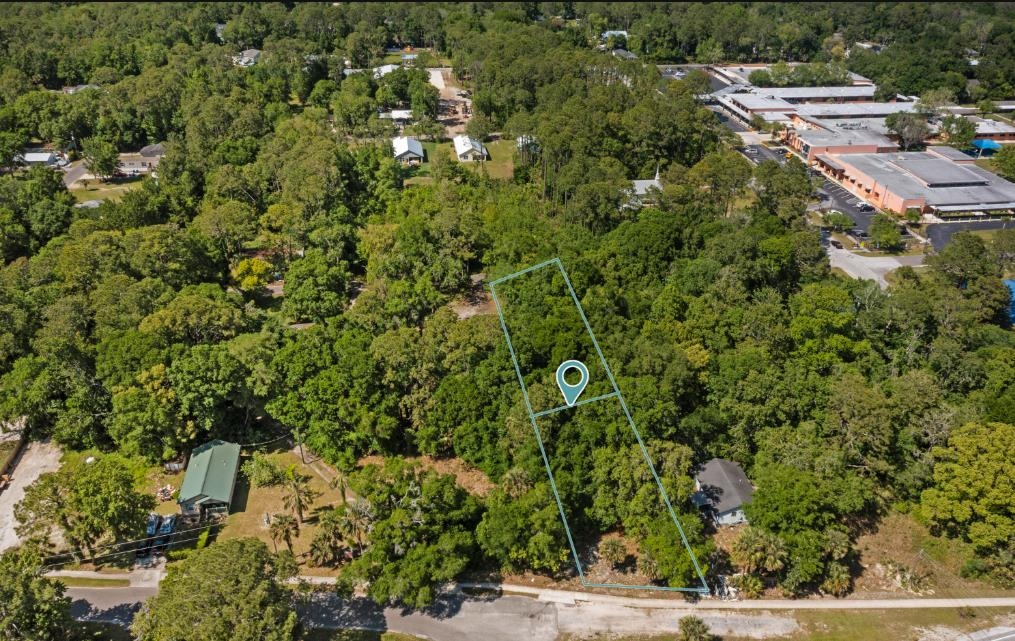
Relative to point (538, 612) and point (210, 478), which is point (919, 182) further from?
point (210, 478)

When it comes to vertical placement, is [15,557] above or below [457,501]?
above

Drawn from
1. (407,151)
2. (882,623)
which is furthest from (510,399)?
(407,151)

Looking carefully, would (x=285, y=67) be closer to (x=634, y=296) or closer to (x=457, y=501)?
(x=634, y=296)

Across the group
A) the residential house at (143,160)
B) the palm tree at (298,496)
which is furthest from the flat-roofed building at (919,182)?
the residential house at (143,160)

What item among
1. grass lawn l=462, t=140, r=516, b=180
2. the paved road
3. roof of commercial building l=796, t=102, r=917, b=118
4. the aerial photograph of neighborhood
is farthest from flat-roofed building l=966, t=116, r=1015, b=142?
the paved road

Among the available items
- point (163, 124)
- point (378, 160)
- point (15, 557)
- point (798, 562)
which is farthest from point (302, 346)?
point (163, 124)

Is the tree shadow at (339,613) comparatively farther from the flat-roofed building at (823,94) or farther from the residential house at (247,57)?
the residential house at (247,57)
